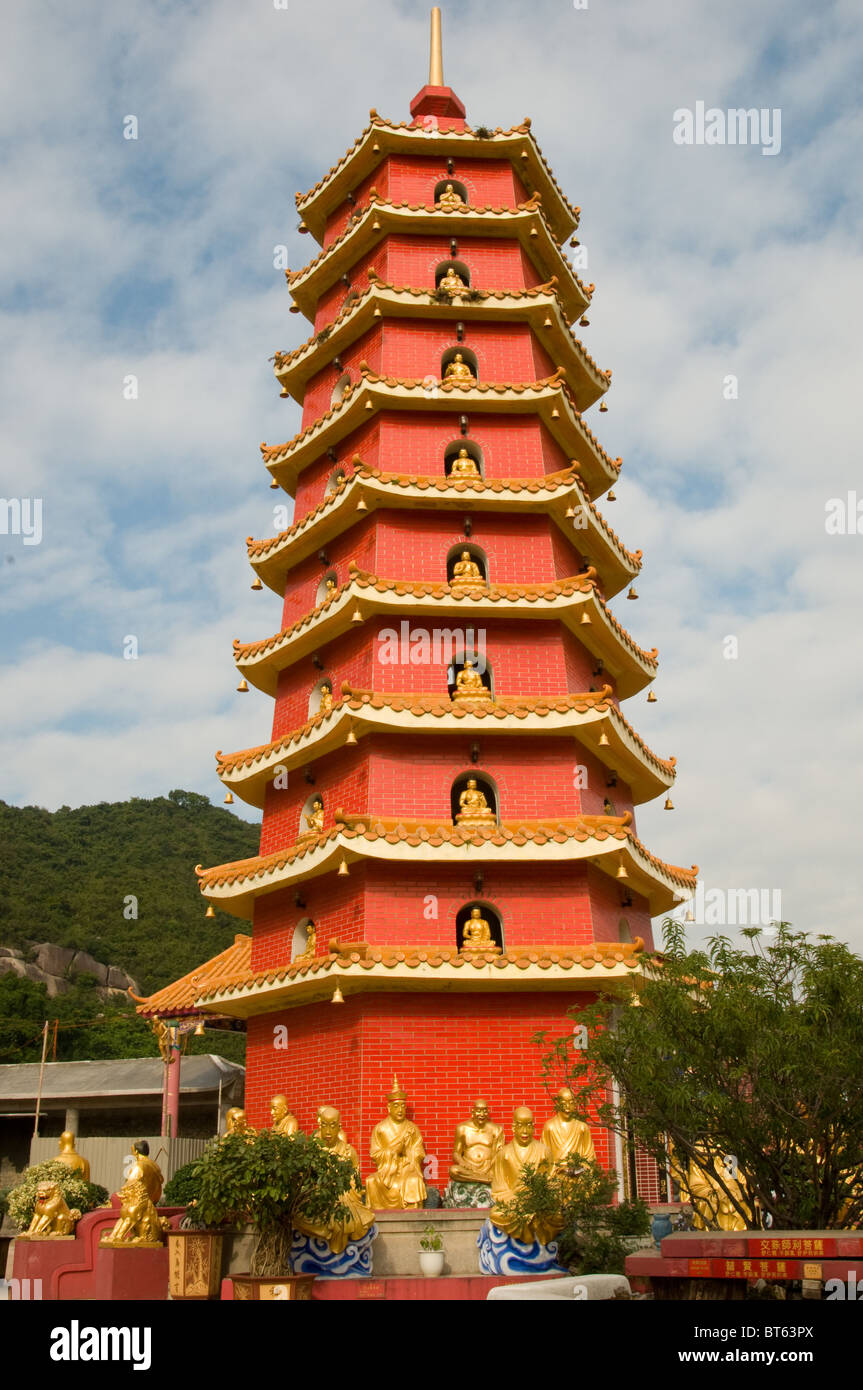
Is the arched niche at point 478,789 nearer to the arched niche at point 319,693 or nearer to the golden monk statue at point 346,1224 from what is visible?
the arched niche at point 319,693

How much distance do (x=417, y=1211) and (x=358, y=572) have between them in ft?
26.7

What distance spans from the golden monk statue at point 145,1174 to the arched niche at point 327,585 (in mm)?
8570

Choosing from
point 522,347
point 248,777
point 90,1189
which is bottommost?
point 90,1189

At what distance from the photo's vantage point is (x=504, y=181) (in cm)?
2044

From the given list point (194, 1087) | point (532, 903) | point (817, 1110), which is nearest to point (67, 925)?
point (194, 1087)

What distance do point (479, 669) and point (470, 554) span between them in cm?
190

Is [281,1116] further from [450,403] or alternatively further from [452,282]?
[452,282]

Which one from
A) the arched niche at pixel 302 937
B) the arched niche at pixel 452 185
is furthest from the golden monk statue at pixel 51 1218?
the arched niche at pixel 452 185

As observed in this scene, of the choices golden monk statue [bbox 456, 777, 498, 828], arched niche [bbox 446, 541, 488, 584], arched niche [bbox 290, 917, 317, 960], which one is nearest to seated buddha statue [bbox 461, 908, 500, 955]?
golden monk statue [bbox 456, 777, 498, 828]

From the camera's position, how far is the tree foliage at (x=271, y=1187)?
10336mm

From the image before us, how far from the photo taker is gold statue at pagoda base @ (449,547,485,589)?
16.6m

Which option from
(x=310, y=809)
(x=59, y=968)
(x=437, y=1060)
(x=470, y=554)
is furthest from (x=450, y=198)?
(x=59, y=968)

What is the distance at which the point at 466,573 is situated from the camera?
16.8m
